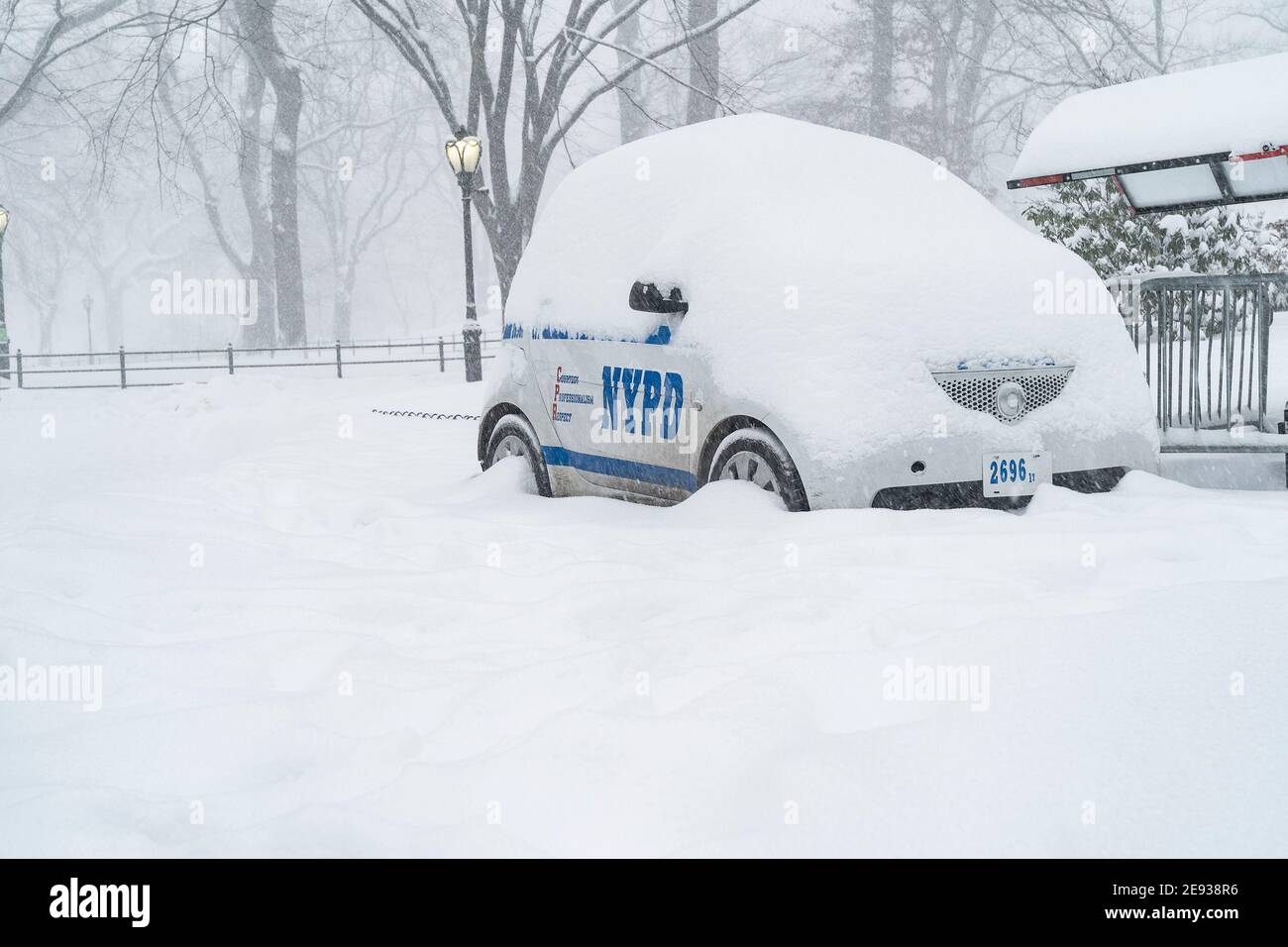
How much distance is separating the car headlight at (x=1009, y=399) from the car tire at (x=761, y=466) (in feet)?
3.05

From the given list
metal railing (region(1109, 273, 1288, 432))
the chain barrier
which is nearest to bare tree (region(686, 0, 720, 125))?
the chain barrier

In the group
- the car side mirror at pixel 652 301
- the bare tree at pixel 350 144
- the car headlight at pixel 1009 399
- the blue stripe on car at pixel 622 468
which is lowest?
the blue stripe on car at pixel 622 468

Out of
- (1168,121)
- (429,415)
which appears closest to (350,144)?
(429,415)

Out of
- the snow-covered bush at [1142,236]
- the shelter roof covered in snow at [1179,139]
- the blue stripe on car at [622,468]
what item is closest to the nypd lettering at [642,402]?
the blue stripe on car at [622,468]

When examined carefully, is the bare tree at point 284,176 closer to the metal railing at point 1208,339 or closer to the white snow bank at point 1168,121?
the white snow bank at point 1168,121

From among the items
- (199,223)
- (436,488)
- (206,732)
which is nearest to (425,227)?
(199,223)

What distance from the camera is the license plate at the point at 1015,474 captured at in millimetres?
5152

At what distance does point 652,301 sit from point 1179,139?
417 cm

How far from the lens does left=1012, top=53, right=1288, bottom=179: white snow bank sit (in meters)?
7.38

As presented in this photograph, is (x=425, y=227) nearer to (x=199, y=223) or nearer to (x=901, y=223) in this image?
(x=199, y=223)

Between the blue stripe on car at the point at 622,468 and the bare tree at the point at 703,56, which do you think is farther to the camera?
the bare tree at the point at 703,56

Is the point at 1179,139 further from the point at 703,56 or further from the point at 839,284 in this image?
the point at 703,56

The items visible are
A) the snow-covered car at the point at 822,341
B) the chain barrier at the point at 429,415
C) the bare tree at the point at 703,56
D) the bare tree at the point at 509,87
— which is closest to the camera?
the snow-covered car at the point at 822,341
